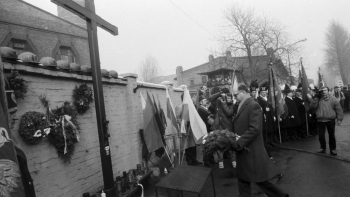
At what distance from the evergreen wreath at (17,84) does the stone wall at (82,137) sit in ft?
0.35

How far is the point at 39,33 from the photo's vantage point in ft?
86.3

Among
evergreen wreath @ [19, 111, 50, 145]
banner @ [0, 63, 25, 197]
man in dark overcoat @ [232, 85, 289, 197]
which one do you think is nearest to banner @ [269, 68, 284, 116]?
man in dark overcoat @ [232, 85, 289, 197]

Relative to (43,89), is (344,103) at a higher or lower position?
lower

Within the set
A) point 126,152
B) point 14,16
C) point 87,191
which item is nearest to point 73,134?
point 87,191

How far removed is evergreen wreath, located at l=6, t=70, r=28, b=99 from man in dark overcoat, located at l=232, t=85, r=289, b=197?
3.11 metres

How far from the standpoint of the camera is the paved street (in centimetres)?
479

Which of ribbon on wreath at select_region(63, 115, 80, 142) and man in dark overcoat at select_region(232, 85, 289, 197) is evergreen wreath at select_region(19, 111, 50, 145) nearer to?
ribbon on wreath at select_region(63, 115, 80, 142)

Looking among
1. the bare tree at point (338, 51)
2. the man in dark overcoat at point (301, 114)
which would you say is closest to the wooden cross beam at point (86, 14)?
the man in dark overcoat at point (301, 114)

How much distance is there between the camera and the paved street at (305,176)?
15.7ft

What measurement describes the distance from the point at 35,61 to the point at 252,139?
3529 millimetres

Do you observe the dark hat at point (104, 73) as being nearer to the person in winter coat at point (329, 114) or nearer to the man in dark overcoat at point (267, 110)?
the man in dark overcoat at point (267, 110)

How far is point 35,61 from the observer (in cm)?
385

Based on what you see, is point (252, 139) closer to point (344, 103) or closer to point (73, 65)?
point (73, 65)

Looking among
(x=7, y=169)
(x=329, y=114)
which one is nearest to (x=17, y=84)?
(x=7, y=169)
